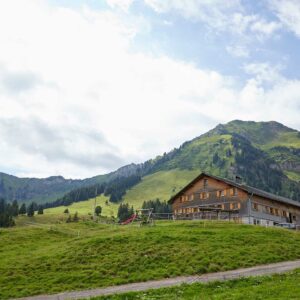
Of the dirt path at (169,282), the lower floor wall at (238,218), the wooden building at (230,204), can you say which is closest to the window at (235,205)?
the wooden building at (230,204)

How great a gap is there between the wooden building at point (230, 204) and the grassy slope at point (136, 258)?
26354 mm

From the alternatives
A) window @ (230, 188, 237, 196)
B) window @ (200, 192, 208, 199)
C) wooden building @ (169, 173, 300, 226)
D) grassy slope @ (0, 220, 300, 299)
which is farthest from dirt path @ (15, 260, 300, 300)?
window @ (200, 192, 208, 199)

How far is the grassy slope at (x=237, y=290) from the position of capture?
71.4 ft

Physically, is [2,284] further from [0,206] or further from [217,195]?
[0,206]

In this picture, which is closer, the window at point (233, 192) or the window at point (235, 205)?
the window at point (235, 205)

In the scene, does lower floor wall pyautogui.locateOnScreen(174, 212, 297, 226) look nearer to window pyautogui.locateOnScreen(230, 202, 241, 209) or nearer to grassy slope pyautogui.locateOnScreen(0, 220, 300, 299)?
window pyautogui.locateOnScreen(230, 202, 241, 209)

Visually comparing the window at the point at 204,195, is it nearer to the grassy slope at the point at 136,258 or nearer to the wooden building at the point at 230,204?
the wooden building at the point at 230,204

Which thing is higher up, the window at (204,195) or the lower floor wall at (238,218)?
the window at (204,195)

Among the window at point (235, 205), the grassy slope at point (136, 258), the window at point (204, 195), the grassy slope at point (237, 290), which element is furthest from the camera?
the window at point (204, 195)

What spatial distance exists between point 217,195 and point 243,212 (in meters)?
9.09

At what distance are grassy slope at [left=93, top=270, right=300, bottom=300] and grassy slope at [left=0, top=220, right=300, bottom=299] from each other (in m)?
6.29

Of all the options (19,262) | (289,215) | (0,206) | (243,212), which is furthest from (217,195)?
(0,206)

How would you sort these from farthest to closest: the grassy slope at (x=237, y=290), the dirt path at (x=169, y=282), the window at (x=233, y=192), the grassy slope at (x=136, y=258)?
the window at (x=233, y=192) → the grassy slope at (x=136, y=258) → the dirt path at (x=169, y=282) → the grassy slope at (x=237, y=290)

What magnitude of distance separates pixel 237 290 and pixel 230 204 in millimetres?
61735
